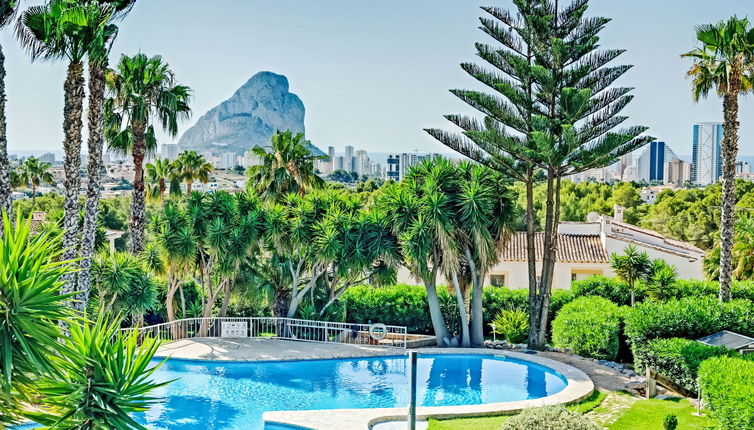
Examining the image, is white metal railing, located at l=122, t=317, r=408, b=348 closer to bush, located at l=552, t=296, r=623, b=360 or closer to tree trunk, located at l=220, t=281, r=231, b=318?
tree trunk, located at l=220, t=281, r=231, b=318

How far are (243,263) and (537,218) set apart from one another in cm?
3255

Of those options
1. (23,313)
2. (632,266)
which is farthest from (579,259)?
(23,313)

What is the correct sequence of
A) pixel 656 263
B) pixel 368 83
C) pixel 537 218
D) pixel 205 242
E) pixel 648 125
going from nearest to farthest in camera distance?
pixel 648 125
pixel 205 242
pixel 656 263
pixel 368 83
pixel 537 218

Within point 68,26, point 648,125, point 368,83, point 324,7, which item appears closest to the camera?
point 68,26

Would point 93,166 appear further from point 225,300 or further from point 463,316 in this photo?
point 463,316

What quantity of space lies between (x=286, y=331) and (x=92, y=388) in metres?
12.8

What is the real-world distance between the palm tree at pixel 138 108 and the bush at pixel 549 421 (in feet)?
44.4

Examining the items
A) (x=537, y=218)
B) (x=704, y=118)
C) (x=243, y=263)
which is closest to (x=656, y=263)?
(x=243, y=263)

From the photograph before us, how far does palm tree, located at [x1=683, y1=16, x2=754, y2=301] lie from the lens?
53.6ft

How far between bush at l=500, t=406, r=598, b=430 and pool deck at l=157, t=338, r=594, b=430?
3307 millimetres

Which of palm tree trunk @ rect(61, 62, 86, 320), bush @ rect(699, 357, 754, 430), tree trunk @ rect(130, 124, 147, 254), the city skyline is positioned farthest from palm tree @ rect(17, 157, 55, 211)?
bush @ rect(699, 357, 754, 430)

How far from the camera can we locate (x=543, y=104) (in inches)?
697

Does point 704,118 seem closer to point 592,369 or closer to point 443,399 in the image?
point 592,369

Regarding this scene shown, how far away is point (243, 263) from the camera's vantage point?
19.1 metres
